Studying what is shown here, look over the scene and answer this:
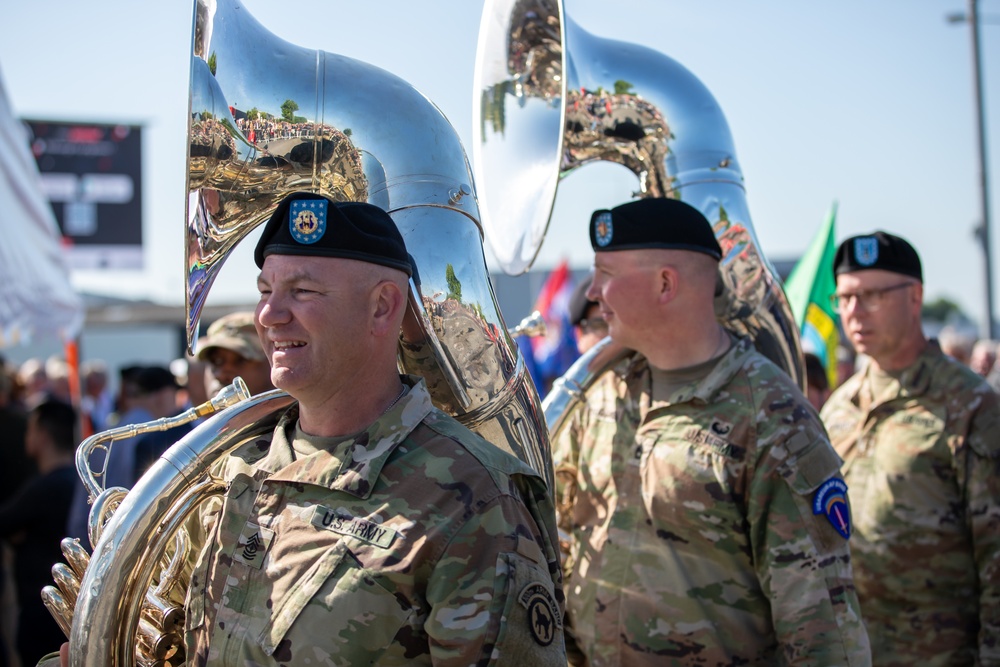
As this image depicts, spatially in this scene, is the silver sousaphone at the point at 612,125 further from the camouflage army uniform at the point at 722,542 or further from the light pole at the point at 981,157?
the light pole at the point at 981,157

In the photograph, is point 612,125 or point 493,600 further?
point 612,125

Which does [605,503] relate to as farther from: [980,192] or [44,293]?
[980,192]

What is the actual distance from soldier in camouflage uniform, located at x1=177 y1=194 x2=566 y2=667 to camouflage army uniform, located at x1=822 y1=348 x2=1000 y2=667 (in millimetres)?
2107

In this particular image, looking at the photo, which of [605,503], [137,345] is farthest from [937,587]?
[137,345]

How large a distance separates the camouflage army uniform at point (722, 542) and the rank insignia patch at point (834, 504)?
2 cm

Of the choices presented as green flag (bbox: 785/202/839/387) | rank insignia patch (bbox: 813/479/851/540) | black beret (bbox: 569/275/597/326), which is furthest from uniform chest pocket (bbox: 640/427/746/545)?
green flag (bbox: 785/202/839/387)

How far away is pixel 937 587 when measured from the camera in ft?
11.6

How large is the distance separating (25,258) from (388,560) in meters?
5.48

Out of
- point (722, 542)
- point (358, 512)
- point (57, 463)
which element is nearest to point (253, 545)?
point (358, 512)

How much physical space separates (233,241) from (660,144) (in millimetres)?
1516

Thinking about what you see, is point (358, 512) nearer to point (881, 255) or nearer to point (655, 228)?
point (655, 228)

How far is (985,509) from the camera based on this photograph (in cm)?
339

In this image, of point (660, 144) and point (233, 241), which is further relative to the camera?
point (660, 144)

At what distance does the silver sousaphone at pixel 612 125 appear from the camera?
123 inches
